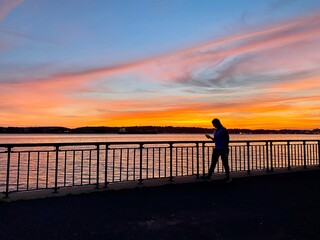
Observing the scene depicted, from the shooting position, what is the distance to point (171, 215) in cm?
610

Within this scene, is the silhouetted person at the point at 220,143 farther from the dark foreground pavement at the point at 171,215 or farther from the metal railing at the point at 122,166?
the dark foreground pavement at the point at 171,215

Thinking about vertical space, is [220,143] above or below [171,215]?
above

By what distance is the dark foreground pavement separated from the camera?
16.3 feet

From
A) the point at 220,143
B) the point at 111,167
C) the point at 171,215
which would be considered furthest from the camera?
the point at 111,167

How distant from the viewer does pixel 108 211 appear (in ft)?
21.0

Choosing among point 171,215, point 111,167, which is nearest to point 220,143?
point 171,215

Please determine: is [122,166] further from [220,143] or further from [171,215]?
[171,215]

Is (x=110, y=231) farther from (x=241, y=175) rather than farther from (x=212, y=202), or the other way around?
(x=241, y=175)

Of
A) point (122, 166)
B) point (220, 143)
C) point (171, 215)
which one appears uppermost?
point (220, 143)

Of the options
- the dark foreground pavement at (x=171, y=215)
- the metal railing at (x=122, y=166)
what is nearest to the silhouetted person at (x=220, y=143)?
the metal railing at (x=122, y=166)

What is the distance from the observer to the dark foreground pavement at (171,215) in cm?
497

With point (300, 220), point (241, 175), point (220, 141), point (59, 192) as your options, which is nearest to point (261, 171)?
point (241, 175)

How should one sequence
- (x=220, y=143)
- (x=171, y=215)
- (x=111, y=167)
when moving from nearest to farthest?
1. (x=171, y=215)
2. (x=220, y=143)
3. (x=111, y=167)

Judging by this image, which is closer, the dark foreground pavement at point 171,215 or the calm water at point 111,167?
the dark foreground pavement at point 171,215
